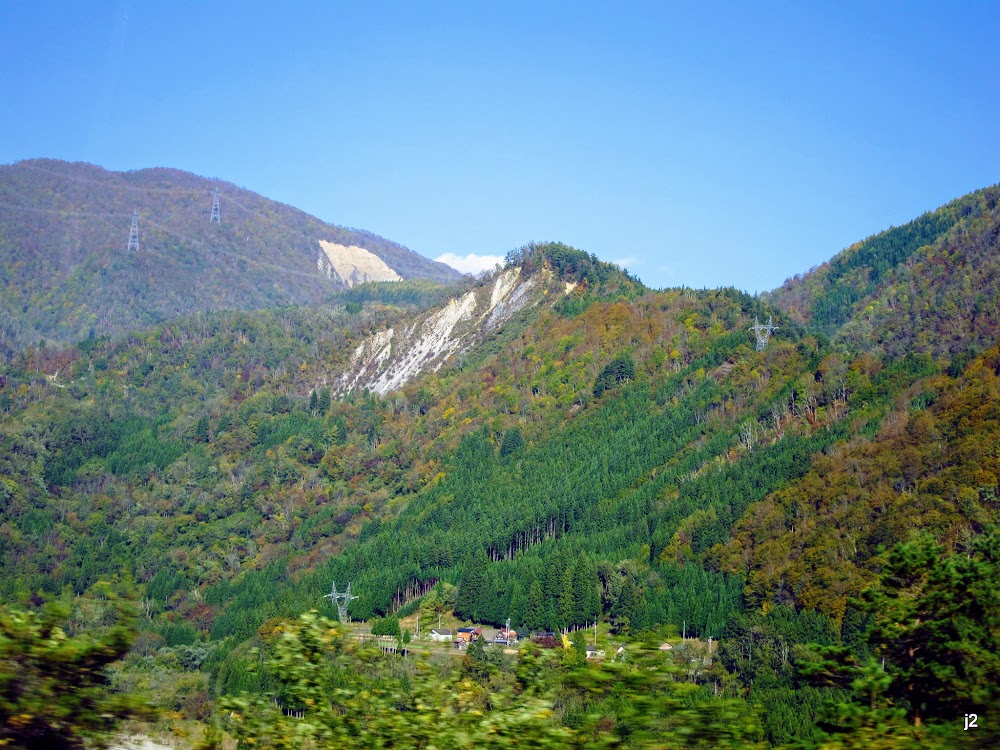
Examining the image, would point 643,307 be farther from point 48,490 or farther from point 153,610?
point 48,490

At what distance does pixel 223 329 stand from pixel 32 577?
81.2 m

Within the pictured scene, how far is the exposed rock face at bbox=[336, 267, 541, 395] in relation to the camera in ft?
431

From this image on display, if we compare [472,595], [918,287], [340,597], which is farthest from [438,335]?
[918,287]

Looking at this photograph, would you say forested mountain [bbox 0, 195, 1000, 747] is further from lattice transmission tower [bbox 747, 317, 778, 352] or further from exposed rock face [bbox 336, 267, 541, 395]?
lattice transmission tower [bbox 747, 317, 778, 352]

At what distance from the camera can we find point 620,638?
36.2 feet

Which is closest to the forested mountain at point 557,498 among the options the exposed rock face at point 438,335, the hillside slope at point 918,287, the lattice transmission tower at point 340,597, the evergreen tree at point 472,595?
the evergreen tree at point 472,595

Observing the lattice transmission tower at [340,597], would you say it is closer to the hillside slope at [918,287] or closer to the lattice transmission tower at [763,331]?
the lattice transmission tower at [763,331]

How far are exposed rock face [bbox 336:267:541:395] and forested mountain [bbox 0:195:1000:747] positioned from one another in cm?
52

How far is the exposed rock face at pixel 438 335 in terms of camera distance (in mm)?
131250

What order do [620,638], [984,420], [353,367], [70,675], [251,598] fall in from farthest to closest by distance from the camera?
[353,367] < [251,598] < [984,420] < [620,638] < [70,675]

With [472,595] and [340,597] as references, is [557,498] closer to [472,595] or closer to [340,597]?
[472,595]

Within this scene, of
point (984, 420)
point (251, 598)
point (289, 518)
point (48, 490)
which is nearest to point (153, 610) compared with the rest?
point (251, 598)

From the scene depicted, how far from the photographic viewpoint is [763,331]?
10062 cm

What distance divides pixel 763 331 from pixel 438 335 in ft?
159
